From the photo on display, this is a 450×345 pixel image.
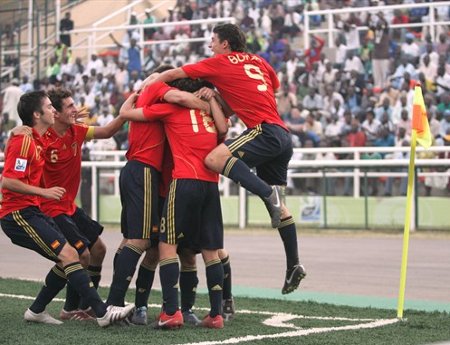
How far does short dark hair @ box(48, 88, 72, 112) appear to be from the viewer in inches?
349

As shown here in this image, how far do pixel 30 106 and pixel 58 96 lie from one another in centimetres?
46

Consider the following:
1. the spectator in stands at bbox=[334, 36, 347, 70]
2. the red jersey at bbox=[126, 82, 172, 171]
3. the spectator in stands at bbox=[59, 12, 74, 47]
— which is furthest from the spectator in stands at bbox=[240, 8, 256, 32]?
the red jersey at bbox=[126, 82, 172, 171]

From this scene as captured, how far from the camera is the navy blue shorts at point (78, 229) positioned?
28.7ft

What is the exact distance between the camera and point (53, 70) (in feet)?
95.2

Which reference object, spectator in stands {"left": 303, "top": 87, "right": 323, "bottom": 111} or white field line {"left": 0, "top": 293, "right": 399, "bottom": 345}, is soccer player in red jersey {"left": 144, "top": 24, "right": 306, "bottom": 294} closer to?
white field line {"left": 0, "top": 293, "right": 399, "bottom": 345}

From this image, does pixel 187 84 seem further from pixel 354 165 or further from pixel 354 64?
pixel 354 64

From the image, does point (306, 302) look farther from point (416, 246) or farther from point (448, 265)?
point (416, 246)

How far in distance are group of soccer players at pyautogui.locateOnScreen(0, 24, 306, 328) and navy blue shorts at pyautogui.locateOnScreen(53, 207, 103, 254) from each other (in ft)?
0.03

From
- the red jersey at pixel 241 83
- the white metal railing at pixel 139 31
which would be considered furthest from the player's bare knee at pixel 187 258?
the white metal railing at pixel 139 31

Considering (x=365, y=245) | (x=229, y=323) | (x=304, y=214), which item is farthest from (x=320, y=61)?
(x=229, y=323)

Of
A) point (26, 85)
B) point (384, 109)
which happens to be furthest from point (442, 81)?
point (26, 85)

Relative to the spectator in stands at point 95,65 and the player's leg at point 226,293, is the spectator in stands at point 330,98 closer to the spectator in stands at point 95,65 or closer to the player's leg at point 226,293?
the spectator in stands at point 95,65

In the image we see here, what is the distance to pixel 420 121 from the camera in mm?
9016

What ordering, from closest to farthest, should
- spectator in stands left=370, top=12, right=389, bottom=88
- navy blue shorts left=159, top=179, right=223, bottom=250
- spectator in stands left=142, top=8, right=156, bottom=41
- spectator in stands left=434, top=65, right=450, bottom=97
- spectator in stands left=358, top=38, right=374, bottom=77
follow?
navy blue shorts left=159, top=179, right=223, bottom=250 < spectator in stands left=434, top=65, right=450, bottom=97 < spectator in stands left=370, top=12, right=389, bottom=88 < spectator in stands left=358, top=38, right=374, bottom=77 < spectator in stands left=142, top=8, right=156, bottom=41
